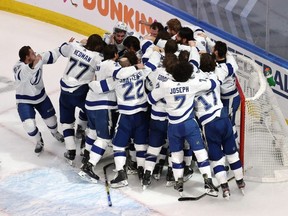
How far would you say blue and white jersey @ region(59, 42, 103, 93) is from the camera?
6.18 meters

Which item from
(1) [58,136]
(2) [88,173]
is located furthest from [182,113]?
(1) [58,136]

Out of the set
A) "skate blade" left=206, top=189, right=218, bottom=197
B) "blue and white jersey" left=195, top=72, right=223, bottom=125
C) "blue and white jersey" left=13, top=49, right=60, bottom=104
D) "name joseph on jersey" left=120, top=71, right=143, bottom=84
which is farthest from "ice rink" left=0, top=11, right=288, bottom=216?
"name joseph on jersey" left=120, top=71, right=143, bottom=84

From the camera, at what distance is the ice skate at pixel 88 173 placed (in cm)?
614

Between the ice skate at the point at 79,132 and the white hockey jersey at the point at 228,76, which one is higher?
the white hockey jersey at the point at 228,76

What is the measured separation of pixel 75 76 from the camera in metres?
6.26

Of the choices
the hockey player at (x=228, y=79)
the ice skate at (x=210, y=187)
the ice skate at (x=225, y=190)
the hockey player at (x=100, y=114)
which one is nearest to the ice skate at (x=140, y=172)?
the hockey player at (x=100, y=114)

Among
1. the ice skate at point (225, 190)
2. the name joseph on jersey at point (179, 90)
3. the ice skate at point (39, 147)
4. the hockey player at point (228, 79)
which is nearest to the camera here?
the name joseph on jersey at point (179, 90)

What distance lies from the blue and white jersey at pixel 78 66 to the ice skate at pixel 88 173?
63cm

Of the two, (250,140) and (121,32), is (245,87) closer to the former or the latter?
(250,140)

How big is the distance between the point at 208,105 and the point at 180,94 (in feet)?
0.83

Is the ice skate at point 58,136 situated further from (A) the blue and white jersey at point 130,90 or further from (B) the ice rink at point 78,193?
(A) the blue and white jersey at point 130,90

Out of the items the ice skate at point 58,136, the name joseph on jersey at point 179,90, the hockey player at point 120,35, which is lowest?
the ice skate at point 58,136

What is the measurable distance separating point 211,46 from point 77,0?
10.8 ft

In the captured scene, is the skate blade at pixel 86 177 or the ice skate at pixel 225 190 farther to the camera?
the skate blade at pixel 86 177
